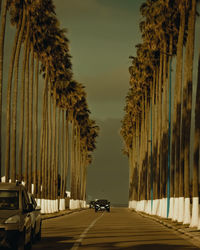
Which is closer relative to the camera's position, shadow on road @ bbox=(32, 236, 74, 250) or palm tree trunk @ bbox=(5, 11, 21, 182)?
shadow on road @ bbox=(32, 236, 74, 250)

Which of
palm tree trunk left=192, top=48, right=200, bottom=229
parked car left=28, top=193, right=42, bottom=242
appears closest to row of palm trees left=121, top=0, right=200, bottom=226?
palm tree trunk left=192, top=48, right=200, bottom=229

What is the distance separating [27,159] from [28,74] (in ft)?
27.4

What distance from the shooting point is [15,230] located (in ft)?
51.5

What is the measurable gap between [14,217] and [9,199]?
7.72ft

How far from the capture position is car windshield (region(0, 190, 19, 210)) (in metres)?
17.9

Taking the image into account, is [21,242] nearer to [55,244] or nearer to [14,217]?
[14,217]

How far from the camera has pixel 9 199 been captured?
18219mm

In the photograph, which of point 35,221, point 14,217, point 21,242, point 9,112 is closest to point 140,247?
point 35,221

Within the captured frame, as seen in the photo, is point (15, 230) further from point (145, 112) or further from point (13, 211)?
point (145, 112)

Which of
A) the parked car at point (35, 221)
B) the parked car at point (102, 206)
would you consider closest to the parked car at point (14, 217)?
the parked car at point (35, 221)

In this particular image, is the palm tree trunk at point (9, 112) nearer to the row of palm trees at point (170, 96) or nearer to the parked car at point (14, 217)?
the row of palm trees at point (170, 96)

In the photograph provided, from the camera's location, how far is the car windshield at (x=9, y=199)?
17.9 meters

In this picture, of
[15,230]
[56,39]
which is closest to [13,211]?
[15,230]

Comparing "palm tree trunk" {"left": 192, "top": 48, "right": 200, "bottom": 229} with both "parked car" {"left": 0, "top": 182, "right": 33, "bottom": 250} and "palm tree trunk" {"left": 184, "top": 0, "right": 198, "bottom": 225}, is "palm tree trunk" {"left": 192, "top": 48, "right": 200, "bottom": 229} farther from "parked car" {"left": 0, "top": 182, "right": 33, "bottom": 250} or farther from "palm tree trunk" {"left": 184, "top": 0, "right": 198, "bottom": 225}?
"parked car" {"left": 0, "top": 182, "right": 33, "bottom": 250}
